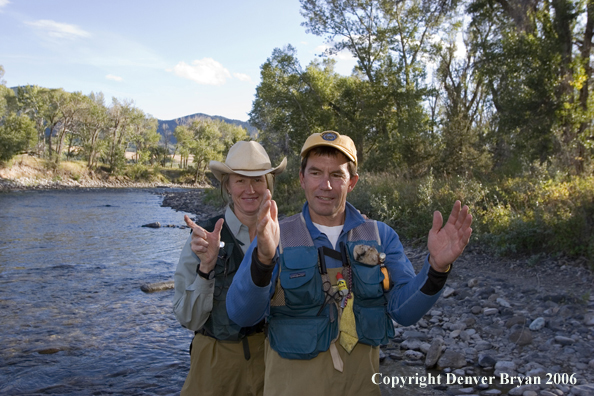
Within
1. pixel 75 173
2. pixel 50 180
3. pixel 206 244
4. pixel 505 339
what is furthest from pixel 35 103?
pixel 206 244

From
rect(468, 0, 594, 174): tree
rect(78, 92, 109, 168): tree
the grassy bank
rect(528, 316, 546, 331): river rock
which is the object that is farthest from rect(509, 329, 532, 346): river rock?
rect(78, 92, 109, 168): tree

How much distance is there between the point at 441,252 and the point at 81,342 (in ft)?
22.9

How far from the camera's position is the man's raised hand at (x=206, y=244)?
2.57 metres

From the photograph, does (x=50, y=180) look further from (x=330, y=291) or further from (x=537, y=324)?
(x=330, y=291)

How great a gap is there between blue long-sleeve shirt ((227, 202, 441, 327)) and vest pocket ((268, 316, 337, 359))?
0.11 m

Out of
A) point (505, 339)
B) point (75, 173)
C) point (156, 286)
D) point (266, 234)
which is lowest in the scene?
point (75, 173)

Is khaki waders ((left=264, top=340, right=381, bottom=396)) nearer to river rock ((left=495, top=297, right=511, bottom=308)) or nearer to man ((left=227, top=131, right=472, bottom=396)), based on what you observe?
man ((left=227, top=131, right=472, bottom=396))

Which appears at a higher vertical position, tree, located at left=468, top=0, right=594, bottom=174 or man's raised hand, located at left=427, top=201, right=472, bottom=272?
tree, located at left=468, top=0, right=594, bottom=174

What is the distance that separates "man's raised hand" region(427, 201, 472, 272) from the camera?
7.06 ft

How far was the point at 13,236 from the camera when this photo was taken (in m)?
18.3

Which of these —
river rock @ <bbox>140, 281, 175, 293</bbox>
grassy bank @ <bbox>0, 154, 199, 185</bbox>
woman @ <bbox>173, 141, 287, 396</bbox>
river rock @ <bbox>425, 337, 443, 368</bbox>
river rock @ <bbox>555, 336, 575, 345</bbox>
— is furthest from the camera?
grassy bank @ <bbox>0, 154, 199, 185</bbox>

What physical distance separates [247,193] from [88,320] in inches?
259

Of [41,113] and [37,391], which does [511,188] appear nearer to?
[37,391]

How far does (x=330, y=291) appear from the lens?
2.31 meters
